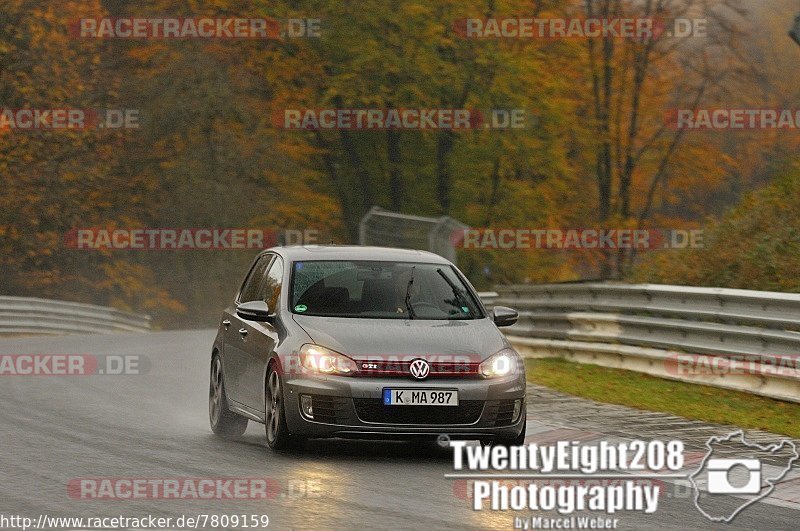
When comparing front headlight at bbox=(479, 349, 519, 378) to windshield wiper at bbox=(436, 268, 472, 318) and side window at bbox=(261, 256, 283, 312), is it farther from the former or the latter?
side window at bbox=(261, 256, 283, 312)

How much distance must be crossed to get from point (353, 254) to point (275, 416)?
1743 millimetres

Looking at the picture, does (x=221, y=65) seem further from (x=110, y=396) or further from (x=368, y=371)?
(x=368, y=371)

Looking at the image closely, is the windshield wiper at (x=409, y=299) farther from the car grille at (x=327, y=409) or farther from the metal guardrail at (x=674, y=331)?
the metal guardrail at (x=674, y=331)

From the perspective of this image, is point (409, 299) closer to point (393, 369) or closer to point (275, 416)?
point (393, 369)

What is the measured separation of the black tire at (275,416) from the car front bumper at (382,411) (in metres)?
0.10

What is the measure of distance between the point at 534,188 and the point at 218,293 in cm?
997

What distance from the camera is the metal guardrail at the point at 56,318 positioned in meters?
33.5

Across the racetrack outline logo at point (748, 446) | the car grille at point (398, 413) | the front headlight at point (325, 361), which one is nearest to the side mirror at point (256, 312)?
the front headlight at point (325, 361)

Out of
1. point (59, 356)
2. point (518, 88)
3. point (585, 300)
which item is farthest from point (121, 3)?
point (585, 300)

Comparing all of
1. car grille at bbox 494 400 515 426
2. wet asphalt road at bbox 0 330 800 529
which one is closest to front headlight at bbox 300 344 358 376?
wet asphalt road at bbox 0 330 800 529

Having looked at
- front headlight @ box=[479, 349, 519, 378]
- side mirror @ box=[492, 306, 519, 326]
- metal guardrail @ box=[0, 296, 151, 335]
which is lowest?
metal guardrail @ box=[0, 296, 151, 335]

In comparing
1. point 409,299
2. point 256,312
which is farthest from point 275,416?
point 409,299

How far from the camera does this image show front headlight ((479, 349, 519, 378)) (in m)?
11.4

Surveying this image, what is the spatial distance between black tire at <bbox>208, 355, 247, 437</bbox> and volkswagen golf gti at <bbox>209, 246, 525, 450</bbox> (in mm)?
206
